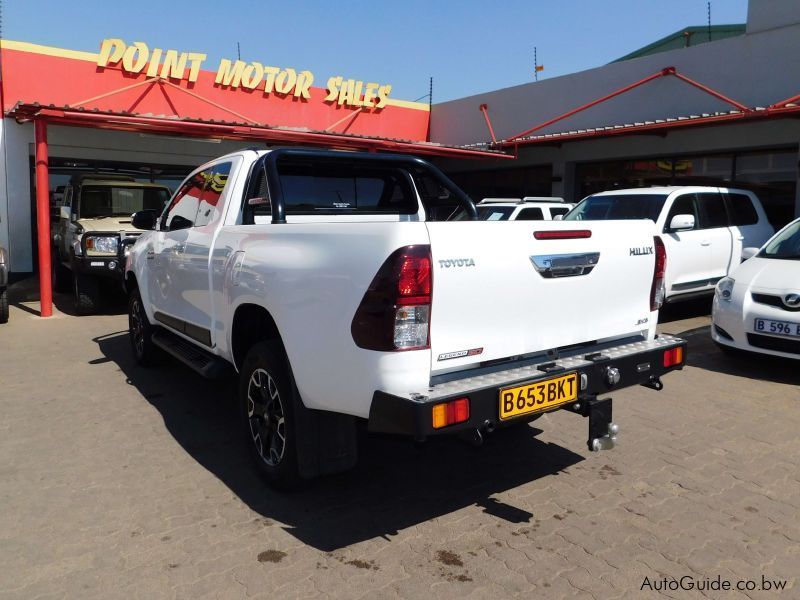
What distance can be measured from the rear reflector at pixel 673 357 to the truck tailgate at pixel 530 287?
8.2 inches

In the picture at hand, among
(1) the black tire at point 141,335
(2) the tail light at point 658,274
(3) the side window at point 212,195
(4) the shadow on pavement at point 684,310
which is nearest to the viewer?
(2) the tail light at point 658,274

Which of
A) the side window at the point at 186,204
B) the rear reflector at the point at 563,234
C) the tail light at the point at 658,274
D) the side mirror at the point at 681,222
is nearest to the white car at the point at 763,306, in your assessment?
the side mirror at the point at 681,222

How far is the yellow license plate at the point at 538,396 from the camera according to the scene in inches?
114

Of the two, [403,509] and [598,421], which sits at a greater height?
[598,421]

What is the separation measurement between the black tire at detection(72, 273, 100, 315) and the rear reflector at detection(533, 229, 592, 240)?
333 inches

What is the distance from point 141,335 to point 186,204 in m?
1.72

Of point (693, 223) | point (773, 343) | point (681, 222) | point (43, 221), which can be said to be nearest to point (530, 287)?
point (773, 343)

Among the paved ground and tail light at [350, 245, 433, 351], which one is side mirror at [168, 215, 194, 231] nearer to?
the paved ground

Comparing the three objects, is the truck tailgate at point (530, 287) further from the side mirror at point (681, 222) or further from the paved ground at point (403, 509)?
the side mirror at point (681, 222)

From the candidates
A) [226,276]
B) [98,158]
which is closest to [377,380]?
[226,276]

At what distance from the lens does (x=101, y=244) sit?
9.38 meters

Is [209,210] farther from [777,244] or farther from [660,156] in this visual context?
[660,156]

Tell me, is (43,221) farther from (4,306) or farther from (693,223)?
(693,223)

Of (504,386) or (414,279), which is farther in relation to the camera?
(504,386)
